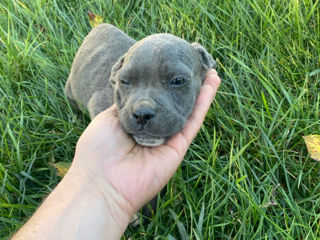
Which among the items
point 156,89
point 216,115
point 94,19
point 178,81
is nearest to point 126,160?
point 156,89

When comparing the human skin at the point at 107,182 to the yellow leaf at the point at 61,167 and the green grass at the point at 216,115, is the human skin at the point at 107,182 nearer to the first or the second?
the green grass at the point at 216,115

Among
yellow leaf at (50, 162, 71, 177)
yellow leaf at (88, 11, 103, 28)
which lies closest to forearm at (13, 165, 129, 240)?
yellow leaf at (50, 162, 71, 177)

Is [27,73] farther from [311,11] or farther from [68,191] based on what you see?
[311,11]

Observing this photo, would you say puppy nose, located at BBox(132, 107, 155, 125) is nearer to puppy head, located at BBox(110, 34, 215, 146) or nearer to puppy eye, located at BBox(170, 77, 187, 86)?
puppy head, located at BBox(110, 34, 215, 146)

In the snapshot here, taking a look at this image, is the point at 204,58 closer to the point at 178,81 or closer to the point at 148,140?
→ the point at 178,81

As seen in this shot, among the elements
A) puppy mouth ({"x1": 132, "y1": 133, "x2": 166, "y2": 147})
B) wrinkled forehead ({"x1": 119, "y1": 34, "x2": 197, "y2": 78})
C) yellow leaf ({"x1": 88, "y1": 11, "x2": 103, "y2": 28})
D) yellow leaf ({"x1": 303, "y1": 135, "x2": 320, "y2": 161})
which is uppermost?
wrinkled forehead ({"x1": 119, "y1": 34, "x2": 197, "y2": 78})

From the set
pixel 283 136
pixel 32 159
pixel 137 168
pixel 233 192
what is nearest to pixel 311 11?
pixel 283 136
